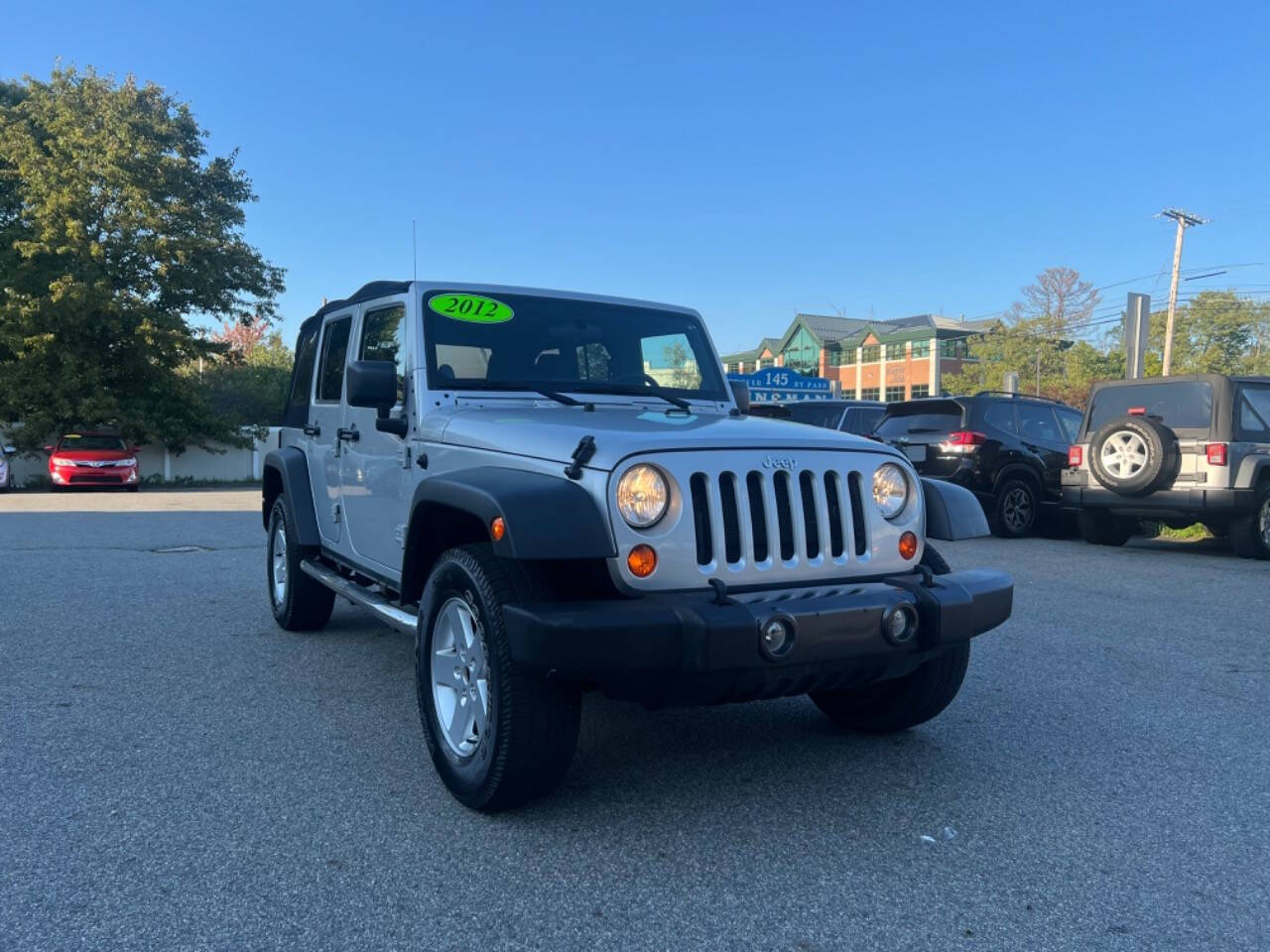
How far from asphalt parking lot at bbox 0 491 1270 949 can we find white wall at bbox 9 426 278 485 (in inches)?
1021

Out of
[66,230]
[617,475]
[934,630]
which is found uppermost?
[66,230]

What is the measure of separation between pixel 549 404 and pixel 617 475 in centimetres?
126

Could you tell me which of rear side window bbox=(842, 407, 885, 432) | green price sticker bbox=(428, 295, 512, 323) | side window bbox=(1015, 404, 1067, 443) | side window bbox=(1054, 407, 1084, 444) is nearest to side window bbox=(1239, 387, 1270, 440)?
side window bbox=(1015, 404, 1067, 443)

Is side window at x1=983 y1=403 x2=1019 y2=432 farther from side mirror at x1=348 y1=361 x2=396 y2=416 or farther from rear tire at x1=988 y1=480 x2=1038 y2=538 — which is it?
side mirror at x1=348 y1=361 x2=396 y2=416

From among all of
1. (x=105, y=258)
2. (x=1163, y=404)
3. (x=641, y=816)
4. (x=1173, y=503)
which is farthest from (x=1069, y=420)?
(x=105, y=258)

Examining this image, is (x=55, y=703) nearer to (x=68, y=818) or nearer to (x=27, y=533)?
(x=68, y=818)

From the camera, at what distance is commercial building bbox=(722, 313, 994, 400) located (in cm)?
6191

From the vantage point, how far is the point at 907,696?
3.99 metres

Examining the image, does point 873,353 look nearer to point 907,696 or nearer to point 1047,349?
point 1047,349

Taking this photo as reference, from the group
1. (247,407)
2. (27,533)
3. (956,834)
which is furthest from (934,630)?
(247,407)

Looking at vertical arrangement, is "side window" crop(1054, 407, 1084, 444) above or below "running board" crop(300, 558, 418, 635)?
above

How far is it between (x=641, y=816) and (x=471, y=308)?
2448 millimetres

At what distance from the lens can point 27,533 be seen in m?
12.0

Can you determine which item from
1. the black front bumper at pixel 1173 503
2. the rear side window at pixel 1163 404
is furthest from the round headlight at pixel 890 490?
the rear side window at pixel 1163 404
